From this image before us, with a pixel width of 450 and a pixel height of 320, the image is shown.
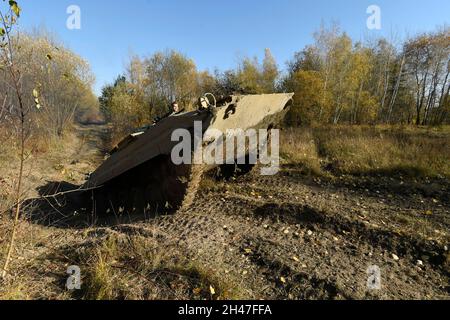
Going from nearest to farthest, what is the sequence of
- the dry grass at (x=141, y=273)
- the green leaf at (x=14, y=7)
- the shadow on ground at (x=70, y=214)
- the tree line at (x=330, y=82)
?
the green leaf at (x=14, y=7) < the dry grass at (x=141, y=273) < the shadow on ground at (x=70, y=214) < the tree line at (x=330, y=82)

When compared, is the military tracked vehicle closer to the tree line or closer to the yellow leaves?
the yellow leaves

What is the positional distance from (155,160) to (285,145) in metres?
5.43

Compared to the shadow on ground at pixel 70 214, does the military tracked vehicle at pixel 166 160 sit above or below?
above

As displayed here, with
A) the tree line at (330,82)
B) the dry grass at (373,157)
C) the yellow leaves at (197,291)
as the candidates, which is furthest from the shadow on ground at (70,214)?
the tree line at (330,82)

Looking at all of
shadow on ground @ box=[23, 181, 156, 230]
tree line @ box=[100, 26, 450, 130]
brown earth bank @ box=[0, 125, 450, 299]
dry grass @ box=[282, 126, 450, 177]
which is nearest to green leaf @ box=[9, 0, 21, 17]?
brown earth bank @ box=[0, 125, 450, 299]

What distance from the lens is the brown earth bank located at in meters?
2.79

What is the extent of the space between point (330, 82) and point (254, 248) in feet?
74.5

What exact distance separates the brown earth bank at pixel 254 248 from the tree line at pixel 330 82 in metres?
15.9

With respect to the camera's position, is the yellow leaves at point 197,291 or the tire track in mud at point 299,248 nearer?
the yellow leaves at point 197,291

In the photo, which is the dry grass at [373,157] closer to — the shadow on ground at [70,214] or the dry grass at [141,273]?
the shadow on ground at [70,214]

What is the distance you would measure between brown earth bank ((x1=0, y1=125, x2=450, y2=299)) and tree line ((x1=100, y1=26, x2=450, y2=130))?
627 inches

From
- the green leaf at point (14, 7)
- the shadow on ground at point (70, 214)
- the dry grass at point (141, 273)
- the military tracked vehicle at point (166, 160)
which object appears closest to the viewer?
the green leaf at point (14, 7)

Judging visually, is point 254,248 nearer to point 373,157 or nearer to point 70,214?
point 70,214

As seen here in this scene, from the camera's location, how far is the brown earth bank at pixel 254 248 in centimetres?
279
